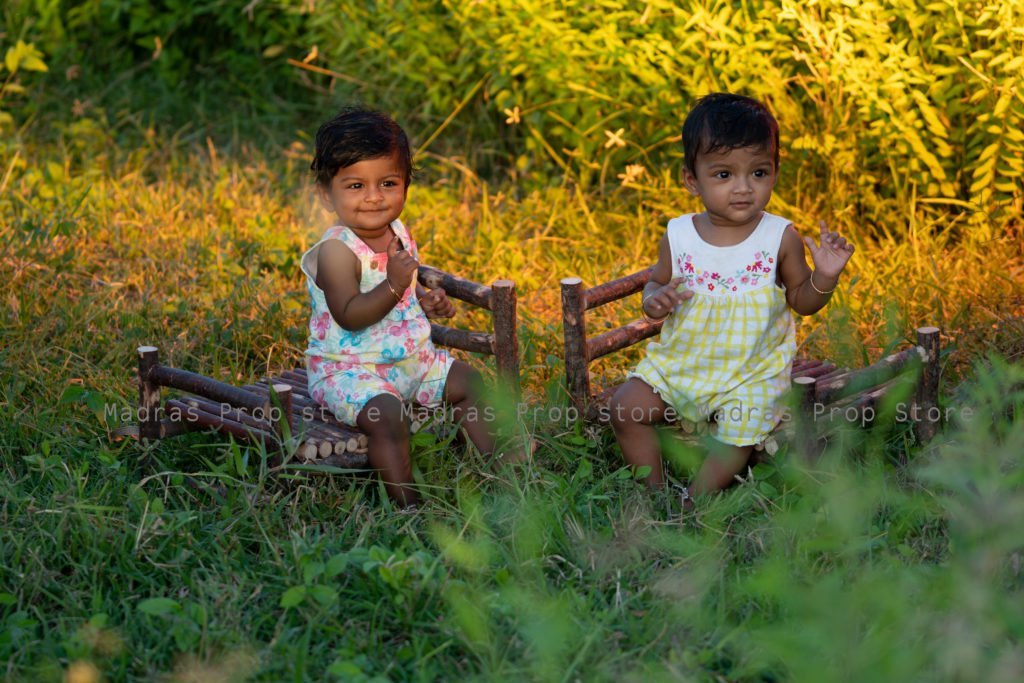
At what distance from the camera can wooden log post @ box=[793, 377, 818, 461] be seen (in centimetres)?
318

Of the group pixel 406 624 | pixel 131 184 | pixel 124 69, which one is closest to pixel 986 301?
pixel 406 624

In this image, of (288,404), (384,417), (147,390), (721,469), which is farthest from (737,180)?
(147,390)

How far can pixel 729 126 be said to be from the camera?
319 centimetres

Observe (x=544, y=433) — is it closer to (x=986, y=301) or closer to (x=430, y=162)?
(x=986, y=301)

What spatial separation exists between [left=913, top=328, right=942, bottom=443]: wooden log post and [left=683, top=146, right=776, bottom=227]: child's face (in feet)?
1.92

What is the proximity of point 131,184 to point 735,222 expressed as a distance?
3257 mm

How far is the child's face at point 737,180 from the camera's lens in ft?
10.5

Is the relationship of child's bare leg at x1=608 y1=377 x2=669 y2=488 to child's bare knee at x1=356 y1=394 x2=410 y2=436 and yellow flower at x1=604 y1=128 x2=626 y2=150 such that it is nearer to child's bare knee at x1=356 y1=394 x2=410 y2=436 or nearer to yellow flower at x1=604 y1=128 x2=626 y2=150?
child's bare knee at x1=356 y1=394 x2=410 y2=436

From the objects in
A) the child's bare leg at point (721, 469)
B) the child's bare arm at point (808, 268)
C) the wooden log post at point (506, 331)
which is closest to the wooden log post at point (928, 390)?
the child's bare arm at point (808, 268)

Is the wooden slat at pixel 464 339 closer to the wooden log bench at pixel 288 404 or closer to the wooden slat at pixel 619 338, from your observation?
the wooden log bench at pixel 288 404

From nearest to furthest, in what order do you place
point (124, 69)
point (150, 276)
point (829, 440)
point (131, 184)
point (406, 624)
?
point (406, 624) → point (829, 440) → point (150, 276) → point (131, 184) → point (124, 69)

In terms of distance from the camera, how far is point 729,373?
10.8 ft

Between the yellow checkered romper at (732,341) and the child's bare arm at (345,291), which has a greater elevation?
the child's bare arm at (345,291)

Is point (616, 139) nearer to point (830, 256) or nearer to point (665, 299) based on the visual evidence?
point (665, 299)
